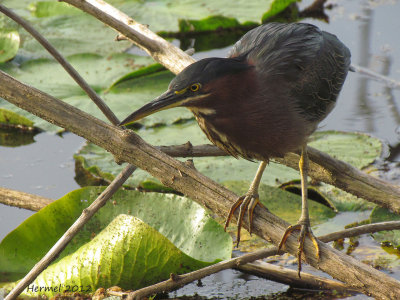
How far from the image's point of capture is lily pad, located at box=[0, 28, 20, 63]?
4898 mm

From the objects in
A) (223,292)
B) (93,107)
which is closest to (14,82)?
(223,292)

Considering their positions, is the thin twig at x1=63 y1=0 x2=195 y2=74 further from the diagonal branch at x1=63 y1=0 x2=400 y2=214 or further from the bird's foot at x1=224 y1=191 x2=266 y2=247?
the bird's foot at x1=224 y1=191 x2=266 y2=247

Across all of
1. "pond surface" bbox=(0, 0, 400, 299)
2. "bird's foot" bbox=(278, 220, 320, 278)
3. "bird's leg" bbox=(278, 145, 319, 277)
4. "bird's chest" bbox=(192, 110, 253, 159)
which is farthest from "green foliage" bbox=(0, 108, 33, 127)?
"bird's foot" bbox=(278, 220, 320, 278)

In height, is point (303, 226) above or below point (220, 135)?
below

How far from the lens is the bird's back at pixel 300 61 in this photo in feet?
9.76

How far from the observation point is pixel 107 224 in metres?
3.16

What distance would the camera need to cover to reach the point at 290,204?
3625mm

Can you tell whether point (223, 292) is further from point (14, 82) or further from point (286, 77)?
point (14, 82)

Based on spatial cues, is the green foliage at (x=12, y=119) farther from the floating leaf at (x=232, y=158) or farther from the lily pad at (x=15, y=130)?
the floating leaf at (x=232, y=158)

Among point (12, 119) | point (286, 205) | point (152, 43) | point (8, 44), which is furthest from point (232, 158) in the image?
point (8, 44)

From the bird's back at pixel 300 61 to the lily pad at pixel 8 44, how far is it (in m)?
2.37

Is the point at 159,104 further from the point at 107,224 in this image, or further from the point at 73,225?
the point at 107,224

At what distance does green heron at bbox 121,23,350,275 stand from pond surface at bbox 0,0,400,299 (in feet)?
1.33

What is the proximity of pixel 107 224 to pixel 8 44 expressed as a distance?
2412mm
